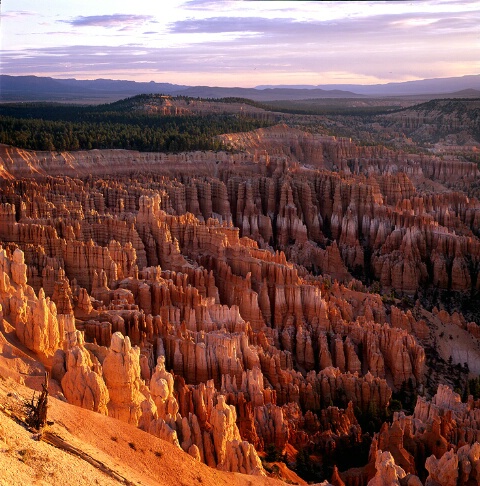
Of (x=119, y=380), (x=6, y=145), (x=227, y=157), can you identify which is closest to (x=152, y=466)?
(x=119, y=380)

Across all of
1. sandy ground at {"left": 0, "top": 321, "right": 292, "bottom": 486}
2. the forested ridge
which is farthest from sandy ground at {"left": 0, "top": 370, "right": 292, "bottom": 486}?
the forested ridge

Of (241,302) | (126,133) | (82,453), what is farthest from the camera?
(126,133)

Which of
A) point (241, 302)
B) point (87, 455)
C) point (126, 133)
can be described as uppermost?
point (126, 133)

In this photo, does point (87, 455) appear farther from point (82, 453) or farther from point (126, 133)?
point (126, 133)

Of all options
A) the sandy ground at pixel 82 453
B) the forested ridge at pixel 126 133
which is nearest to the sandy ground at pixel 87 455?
the sandy ground at pixel 82 453

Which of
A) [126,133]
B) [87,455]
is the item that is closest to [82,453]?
[87,455]

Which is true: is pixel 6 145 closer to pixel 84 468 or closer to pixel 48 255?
pixel 48 255

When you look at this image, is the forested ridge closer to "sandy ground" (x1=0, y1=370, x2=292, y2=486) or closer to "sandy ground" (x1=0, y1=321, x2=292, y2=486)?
"sandy ground" (x1=0, y1=321, x2=292, y2=486)

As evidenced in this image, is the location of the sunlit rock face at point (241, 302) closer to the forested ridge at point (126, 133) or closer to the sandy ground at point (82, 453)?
the sandy ground at point (82, 453)

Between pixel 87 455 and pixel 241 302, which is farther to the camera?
pixel 241 302

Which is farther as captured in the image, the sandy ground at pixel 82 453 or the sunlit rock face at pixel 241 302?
the sunlit rock face at pixel 241 302
